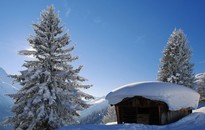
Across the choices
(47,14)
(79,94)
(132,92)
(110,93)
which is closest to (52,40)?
(47,14)

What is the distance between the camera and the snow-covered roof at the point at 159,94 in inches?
633

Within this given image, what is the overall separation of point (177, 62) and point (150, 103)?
1846 cm

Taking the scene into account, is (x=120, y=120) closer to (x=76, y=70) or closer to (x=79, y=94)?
(x=79, y=94)

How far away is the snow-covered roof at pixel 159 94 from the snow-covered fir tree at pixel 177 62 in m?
15.0

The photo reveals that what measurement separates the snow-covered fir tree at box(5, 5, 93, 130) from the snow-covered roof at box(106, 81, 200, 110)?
3303mm

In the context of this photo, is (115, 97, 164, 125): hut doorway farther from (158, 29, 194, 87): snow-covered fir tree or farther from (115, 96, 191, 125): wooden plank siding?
(158, 29, 194, 87): snow-covered fir tree

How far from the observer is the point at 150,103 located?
54.4 ft

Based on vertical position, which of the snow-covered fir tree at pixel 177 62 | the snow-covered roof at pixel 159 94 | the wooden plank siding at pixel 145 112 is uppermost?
the snow-covered fir tree at pixel 177 62

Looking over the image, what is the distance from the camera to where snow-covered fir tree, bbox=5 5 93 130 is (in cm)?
1783

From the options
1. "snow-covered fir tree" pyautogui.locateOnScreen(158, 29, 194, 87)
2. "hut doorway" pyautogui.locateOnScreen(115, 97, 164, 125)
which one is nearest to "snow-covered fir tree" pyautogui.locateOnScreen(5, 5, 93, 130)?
"hut doorway" pyautogui.locateOnScreen(115, 97, 164, 125)

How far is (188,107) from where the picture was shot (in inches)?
734

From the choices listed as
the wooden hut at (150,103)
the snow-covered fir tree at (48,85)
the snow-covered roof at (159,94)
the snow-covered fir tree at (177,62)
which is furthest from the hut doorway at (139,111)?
the snow-covered fir tree at (177,62)

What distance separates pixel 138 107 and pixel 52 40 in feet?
28.7

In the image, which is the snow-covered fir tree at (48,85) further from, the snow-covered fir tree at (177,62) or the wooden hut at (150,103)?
the snow-covered fir tree at (177,62)
